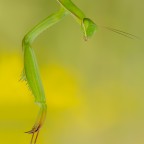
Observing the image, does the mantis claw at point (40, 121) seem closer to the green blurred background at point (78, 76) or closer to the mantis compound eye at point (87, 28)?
the mantis compound eye at point (87, 28)

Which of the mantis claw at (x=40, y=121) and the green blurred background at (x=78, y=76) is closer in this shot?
the mantis claw at (x=40, y=121)

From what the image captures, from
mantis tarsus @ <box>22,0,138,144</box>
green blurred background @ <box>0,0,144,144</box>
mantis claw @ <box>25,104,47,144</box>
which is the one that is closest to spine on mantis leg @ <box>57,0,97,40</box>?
mantis tarsus @ <box>22,0,138,144</box>

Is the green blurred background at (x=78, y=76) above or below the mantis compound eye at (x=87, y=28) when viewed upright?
below

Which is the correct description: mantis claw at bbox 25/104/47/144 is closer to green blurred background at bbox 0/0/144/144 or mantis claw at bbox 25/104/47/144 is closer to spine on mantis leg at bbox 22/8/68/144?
spine on mantis leg at bbox 22/8/68/144

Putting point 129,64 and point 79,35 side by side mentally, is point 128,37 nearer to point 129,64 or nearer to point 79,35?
point 129,64

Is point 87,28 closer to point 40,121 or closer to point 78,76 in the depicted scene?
point 40,121

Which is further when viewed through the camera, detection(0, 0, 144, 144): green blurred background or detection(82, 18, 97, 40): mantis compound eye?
detection(0, 0, 144, 144): green blurred background

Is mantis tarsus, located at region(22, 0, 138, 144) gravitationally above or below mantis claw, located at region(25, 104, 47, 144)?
above

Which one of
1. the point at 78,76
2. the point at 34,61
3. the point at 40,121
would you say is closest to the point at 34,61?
the point at 34,61

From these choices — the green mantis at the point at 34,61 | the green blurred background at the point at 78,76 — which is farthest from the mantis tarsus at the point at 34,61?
the green blurred background at the point at 78,76
